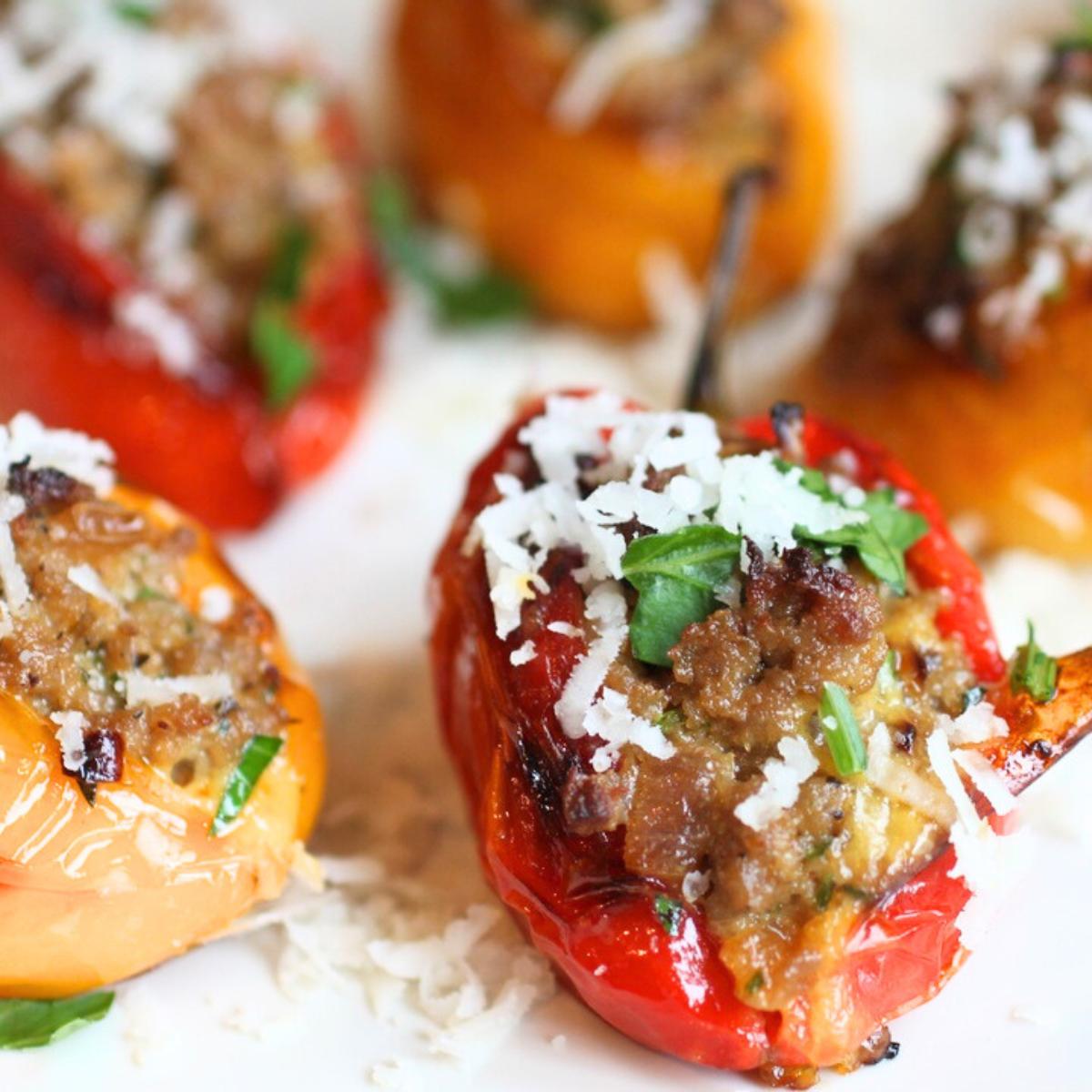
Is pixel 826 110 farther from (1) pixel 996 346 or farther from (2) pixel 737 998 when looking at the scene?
(2) pixel 737 998

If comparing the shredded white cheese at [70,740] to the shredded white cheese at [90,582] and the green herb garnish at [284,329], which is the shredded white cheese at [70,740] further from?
the green herb garnish at [284,329]

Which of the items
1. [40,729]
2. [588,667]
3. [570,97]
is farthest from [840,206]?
[40,729]

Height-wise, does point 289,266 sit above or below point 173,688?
above

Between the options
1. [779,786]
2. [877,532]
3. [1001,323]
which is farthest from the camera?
[1001,323]

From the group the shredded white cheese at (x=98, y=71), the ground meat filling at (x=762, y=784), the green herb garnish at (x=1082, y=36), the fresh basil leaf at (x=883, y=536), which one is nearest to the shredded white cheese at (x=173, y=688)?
the ground meat filling at (x=762, y=784)

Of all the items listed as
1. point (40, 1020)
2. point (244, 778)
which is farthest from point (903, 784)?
point (40, 1020)

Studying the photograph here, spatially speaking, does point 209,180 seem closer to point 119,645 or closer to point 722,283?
point 722,283
